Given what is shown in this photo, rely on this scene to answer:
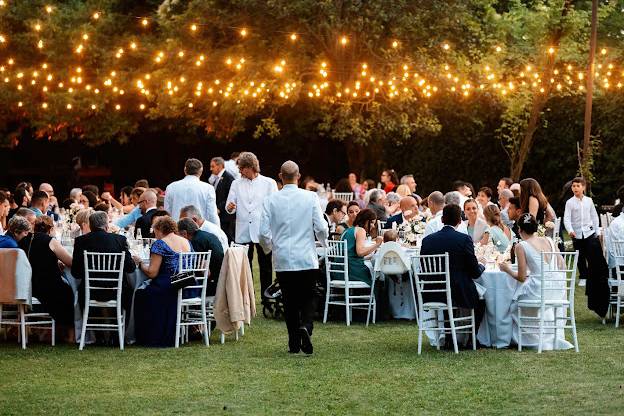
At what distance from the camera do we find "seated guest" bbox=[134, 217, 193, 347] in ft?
36.4

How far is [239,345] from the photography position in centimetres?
1127

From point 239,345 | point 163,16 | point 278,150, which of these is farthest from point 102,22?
point 239,345

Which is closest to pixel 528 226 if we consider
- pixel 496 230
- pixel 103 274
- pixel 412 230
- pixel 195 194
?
pixel 496 230

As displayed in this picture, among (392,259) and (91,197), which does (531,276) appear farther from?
(91,197)

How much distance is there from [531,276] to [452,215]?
870 mm

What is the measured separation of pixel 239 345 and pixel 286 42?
566 inches

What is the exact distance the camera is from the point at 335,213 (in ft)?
49.7

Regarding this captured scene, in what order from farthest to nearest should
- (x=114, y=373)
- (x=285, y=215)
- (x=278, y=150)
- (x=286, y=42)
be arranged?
1. (x=278, y=150)
2. (x=286, y=42)
3. (x=285, y=215)
4. (x=114, y=373)

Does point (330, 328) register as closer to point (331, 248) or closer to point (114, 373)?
point (331, 248)

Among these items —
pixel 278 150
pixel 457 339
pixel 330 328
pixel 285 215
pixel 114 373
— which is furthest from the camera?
pixel 278 150

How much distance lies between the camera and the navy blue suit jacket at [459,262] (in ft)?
34.7

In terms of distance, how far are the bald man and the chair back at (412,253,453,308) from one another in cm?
395

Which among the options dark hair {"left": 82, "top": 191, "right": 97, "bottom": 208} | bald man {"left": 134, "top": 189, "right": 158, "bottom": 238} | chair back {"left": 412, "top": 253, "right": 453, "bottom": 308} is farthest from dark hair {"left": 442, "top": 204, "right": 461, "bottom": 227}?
dark hair {"left": 82, "top": 191, "right": 97, "bottom": 208}

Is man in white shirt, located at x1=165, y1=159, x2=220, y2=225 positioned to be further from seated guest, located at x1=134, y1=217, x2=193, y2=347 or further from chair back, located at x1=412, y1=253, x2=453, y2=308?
chair back, located at x1=412, y1=253, x2=453, y2=308
